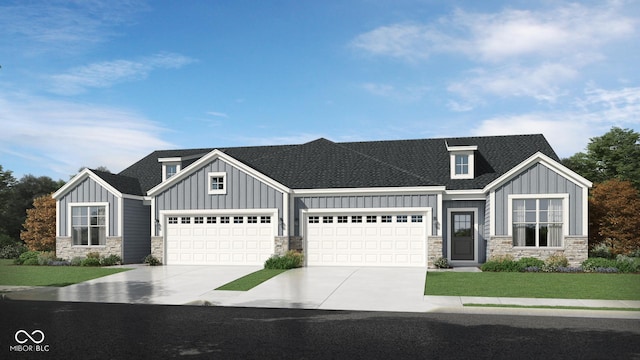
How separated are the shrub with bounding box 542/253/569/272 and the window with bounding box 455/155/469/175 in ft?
18.9

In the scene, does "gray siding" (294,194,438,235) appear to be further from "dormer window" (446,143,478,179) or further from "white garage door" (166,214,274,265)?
"dormer window" (446,143,478,179)

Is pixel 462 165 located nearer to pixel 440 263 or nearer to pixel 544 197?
pixel 544 197

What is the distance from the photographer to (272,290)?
17047 mm

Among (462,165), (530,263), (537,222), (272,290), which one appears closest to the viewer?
(272,290)

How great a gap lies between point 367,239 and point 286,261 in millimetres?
3789

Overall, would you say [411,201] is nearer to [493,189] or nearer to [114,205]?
[493,189]

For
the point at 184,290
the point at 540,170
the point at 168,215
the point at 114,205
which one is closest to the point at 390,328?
the point at 184,290

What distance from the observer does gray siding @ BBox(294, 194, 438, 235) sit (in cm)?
2428

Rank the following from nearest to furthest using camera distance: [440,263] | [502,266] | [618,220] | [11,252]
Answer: [502,266] → [440,263] → [618,220] → [11,252]

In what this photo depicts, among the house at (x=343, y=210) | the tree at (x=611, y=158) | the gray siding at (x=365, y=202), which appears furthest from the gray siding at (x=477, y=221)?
the tree at (x=611, y=158)

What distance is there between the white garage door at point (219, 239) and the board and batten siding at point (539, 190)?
33.5ft

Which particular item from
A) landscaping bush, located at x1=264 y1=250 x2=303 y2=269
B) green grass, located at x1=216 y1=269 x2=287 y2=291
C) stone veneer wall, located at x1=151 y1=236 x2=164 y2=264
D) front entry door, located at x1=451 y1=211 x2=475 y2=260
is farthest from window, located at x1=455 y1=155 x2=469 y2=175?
stone veneer wall, located at x1=151 y1=236 x2=164 y2=264

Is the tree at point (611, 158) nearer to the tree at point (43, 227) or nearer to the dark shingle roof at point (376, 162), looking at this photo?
the dark shingle roof at point (376, 162)

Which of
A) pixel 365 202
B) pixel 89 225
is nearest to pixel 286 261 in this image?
pixel 365 202
